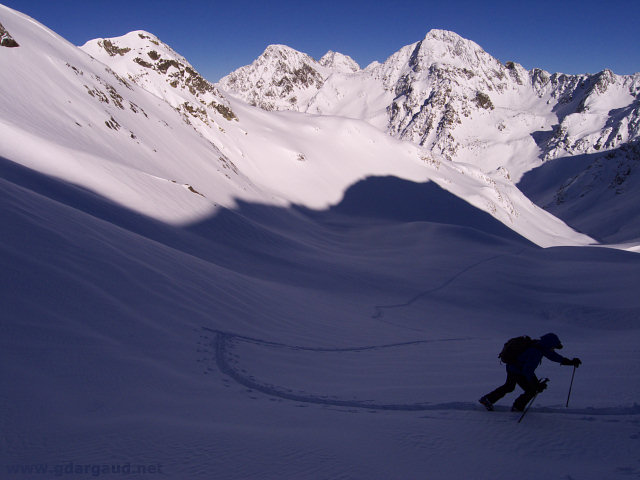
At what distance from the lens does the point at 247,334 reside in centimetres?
750

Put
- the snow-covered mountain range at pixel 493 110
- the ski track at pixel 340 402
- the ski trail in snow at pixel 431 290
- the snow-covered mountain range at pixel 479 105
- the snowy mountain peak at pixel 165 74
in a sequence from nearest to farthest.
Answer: the ski track at pixel 340 402, the ski trail in snow at pixel 431 290, the snowy mountain peak at pixel 165 74, the snow-covered mountain range at pixel 493 110, the snow-covered mountain range at pixel 479 105

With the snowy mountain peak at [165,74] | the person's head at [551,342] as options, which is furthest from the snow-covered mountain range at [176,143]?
the person's head at [551,342]

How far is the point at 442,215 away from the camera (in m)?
45.7

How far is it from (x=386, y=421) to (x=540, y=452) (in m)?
1.30

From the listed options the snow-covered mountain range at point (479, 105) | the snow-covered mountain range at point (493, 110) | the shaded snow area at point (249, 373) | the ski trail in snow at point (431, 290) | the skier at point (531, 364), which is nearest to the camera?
the shaded snow area at point (249, 373)

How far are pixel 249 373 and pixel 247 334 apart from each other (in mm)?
1738

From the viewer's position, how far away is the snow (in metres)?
3.29

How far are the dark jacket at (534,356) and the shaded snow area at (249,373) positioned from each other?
1.35 feet

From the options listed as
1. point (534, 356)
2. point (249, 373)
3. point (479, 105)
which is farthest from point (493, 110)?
point (534, 356)

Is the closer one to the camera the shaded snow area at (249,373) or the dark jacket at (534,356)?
the shaded snow area at (249,373)

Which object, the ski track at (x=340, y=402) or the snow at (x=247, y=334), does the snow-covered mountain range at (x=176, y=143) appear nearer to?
the snow at (x=247, y=334)

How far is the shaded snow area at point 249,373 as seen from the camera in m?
3.20

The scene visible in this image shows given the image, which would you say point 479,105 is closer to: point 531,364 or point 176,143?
point 176,143

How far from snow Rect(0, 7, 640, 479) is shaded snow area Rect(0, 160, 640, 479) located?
27mm
